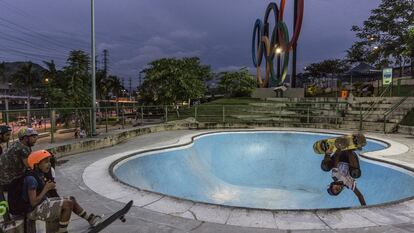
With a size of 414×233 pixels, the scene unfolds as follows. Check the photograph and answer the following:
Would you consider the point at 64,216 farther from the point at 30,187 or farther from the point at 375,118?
the point at 375,118

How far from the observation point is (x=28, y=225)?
11.9 ft

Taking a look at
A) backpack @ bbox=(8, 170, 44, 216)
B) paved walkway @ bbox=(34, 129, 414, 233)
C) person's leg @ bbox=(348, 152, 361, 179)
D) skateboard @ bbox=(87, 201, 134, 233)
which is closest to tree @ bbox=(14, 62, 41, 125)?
paved walkway @ bbox=(34, 129, 414, 233)

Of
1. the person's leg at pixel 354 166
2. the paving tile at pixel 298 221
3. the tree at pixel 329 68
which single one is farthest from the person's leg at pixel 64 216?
the tree at pixel 329 68

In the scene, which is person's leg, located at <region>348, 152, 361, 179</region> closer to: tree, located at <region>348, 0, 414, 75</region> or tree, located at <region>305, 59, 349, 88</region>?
tree, located at <region>348, 0, 414, 75</region>

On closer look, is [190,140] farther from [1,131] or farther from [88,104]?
[88,104]

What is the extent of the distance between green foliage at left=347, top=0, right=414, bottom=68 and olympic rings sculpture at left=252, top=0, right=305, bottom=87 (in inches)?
389

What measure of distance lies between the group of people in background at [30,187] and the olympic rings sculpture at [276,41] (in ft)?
105

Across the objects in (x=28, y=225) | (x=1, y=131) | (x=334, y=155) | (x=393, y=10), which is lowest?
(x=28, y=225)

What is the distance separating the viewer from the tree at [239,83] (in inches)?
1694

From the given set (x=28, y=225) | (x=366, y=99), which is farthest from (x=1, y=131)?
(x=366, y=99)

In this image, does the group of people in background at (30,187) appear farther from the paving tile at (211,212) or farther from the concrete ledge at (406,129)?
the concrete ledge at (406,129)

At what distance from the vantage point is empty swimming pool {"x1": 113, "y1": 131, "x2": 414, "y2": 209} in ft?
29.5

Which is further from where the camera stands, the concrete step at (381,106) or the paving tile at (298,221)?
the concrete step at (381,106)

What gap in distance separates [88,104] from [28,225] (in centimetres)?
3032
